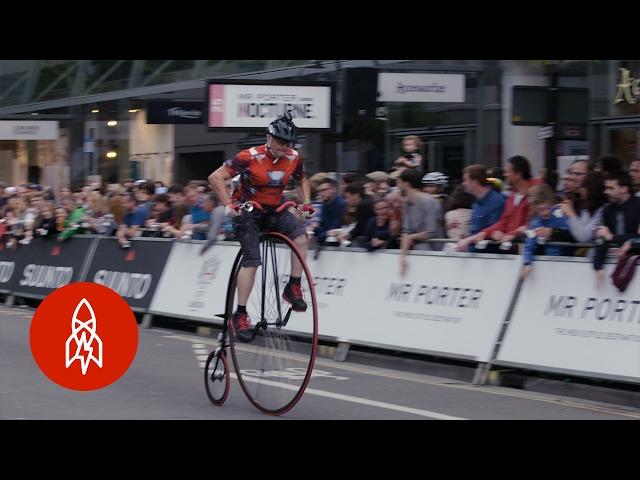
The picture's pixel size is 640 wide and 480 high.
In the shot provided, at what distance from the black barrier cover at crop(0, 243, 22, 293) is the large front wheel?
12.5m

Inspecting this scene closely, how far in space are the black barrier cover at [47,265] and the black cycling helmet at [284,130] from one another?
35.9 feet

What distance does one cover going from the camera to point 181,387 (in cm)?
1091

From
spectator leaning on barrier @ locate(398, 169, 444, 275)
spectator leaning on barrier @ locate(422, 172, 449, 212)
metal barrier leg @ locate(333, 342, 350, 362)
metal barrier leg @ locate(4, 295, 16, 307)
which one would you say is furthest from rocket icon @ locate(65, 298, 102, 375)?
metal barrier leg @ locate(4, 295, 16, 307)

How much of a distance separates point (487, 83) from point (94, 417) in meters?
14.4

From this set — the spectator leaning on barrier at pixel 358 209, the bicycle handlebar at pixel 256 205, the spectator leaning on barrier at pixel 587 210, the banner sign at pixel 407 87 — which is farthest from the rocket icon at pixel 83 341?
the banner sign at pixel 407 87

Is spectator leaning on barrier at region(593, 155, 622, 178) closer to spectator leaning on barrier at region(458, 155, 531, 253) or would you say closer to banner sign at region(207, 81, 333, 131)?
spectator leaning on barrier at region(458, 155, 531, 253)

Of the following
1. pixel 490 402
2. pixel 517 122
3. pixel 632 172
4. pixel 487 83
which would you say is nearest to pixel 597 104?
pixel 487 83

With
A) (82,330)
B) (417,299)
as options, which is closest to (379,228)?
(417,299)

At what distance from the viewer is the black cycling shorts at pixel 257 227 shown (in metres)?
9.23

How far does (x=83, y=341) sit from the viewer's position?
31.2ft

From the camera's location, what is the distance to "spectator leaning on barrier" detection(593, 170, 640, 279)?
1047 centimetres

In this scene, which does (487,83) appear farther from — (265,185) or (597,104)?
(265,185)

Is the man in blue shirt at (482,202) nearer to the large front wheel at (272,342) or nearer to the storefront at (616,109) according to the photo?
the large front wheel at (272,342)

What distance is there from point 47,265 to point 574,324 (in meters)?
12.0
